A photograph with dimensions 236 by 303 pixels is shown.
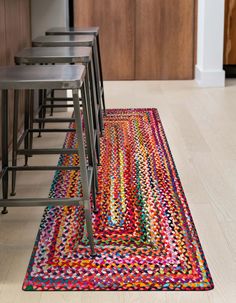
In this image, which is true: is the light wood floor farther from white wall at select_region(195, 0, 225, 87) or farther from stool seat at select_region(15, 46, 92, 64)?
stool seat at select_region(15, 46, 92, 64)

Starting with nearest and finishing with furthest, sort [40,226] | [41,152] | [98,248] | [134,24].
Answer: [98,248]
[40,226]
[41,152]
[134,24]

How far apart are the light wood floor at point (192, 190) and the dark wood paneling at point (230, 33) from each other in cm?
59

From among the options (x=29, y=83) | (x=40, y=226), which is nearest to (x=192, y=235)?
(x=40, y=226)

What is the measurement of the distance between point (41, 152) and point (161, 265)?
95 cm

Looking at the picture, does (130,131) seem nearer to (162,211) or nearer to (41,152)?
(41,152)

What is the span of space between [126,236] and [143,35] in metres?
3.72

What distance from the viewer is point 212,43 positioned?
17.6 ft

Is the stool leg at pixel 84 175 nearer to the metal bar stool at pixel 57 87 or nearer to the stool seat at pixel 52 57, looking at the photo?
the metal bar stool at pixel 57 87

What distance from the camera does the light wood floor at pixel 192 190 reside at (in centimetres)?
190

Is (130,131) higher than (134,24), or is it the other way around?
(134,24)

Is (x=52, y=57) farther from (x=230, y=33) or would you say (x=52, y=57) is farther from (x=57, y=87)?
(x=230, y=33)

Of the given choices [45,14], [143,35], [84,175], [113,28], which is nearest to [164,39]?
[143,35]

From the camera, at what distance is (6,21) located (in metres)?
3.38

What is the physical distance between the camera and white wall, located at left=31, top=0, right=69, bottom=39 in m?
4.43
